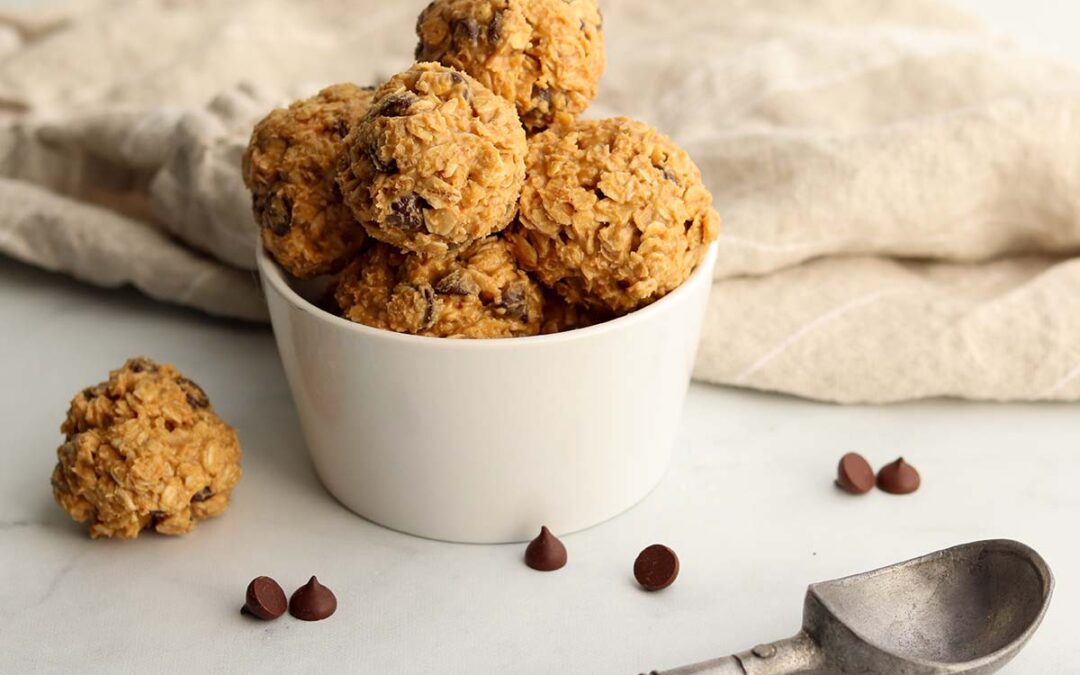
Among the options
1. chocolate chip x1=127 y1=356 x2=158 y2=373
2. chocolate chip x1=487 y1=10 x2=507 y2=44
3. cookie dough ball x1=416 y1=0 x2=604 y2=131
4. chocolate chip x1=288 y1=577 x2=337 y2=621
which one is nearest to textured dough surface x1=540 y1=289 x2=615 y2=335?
cookie dough ball x1=416 y1=0 x2=604 y2=131

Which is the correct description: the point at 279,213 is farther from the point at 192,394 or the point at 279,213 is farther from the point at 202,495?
the point at 202,495

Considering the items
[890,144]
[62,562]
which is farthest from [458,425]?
[890,144]

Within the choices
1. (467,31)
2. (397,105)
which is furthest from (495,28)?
(397,105)

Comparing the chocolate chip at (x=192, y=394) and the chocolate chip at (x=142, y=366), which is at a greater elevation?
the chocolate chip at (x=142, y=366)

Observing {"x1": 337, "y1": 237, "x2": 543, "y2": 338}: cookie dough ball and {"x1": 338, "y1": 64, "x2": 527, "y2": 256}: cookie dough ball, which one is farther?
{"x1": 337, "y1": 237, "x2": 543, "y2": 338}: cookie dough ball

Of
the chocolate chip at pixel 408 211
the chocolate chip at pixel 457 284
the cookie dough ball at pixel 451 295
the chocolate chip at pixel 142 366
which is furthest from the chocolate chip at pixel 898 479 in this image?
the chocolate chip at pixel 142 366

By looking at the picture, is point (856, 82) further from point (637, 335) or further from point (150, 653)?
point (150, 653)

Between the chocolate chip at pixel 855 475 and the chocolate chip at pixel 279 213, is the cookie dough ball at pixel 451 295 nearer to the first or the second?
the chocolate chip at pixel 279 213

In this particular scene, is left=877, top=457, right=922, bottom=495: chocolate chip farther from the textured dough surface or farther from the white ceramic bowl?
the textured dough surface
